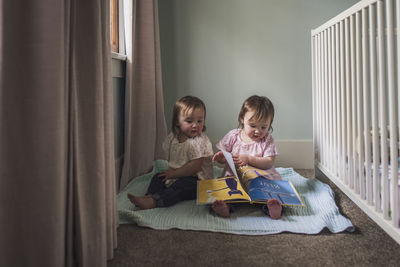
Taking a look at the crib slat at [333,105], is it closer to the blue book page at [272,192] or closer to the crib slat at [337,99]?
the crib slat at [337,99]

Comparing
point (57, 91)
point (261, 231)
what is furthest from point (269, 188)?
point (57, 91)

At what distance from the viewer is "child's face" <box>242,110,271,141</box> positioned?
59.2 inches

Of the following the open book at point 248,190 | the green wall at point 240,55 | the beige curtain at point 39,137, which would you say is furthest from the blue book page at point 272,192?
the green wall at point 240,55

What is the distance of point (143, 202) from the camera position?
1.28 m

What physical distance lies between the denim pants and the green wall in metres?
0.74

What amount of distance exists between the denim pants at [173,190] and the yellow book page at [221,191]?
0.19ft

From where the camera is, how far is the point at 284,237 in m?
1.05

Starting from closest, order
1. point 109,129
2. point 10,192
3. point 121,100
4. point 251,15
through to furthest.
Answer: point 10,192
point 109,129
point 121,100
point 251,15

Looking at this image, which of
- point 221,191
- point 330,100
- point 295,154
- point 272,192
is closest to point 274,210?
point 272,192

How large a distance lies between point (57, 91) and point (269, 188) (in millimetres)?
888

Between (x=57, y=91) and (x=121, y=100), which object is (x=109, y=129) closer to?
(x=57, y=91)

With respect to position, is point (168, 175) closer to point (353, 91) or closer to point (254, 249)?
point (254, 249)

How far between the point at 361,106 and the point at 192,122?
701 millimetres

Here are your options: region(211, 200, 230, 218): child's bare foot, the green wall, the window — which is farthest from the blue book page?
the window
